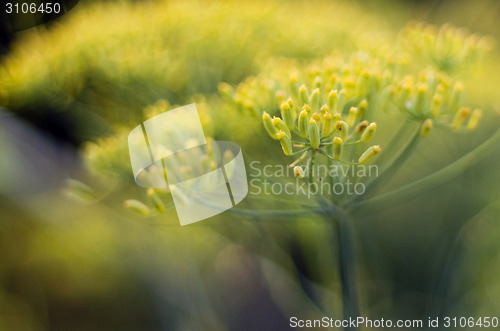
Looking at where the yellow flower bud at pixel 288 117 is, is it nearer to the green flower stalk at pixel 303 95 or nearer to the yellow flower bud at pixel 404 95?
the green flower stalk at pixel 303 95

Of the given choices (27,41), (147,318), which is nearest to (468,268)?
(147,318)

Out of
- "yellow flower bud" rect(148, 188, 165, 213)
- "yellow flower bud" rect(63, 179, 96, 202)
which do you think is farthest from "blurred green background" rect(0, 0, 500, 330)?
"yellow flower bud" rect(148, 188, 165, 213)

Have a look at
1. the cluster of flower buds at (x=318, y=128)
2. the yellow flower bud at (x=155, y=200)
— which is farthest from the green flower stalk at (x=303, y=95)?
the yellow flower bud at (x=155, y=200)

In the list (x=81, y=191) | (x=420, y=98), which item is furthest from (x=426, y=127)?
(x=81, y=191)

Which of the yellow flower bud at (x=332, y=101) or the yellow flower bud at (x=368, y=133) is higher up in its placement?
the yellow flower bud at (x=332, y=101)

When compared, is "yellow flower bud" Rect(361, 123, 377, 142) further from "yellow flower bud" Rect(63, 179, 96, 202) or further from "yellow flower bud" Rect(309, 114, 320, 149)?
"yellow flower bud" Rect(63, 179, 96, 202)

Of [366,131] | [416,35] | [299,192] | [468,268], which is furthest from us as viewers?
[468,268]

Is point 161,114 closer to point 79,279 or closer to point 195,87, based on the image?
point 195,87
